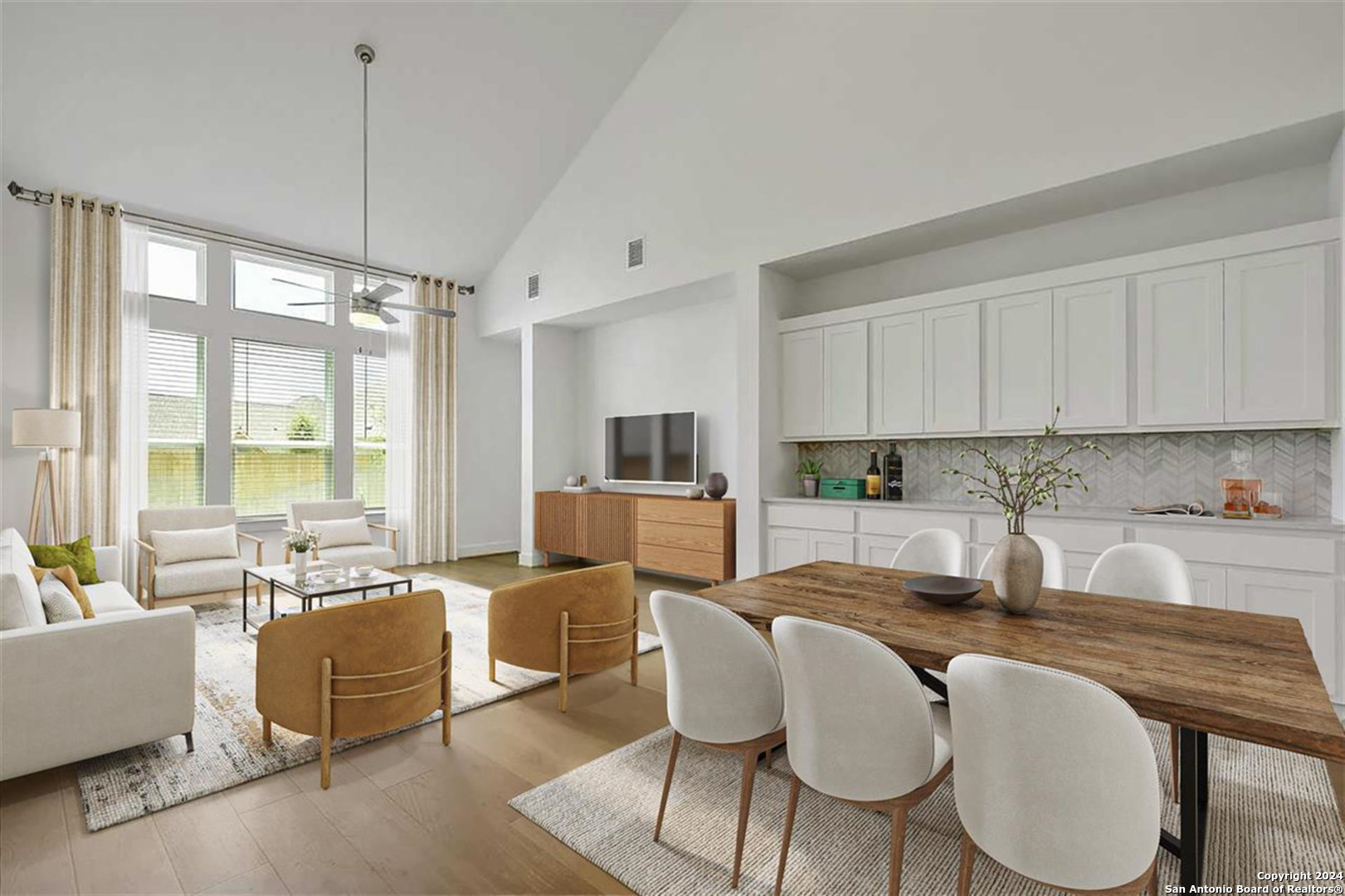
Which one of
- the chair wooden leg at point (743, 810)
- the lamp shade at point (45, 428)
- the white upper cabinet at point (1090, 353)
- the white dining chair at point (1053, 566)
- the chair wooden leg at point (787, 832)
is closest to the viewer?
the chair wooden leg at point (787, 832)

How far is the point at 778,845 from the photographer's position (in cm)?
200

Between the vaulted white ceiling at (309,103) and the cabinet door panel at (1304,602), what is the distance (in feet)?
18.8

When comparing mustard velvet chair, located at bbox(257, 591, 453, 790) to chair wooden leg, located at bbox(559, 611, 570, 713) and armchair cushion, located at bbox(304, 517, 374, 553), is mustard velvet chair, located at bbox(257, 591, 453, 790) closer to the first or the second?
chair wooden leg, located at bbox(559, 611, 570, 713)

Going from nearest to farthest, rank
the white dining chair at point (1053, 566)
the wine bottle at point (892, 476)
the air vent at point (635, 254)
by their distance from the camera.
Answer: the white dining chair at point (1053, 566), the wine bottle at point (892, 476), the air vent at point (635, 254)

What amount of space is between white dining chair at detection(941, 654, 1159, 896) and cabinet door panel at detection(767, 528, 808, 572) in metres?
3.54

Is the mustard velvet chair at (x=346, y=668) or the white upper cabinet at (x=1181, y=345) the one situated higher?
the white upper cabinet at (x=1181, y=345)

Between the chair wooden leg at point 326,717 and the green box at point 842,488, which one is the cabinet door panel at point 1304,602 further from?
the chair wooden leg at point 326,717

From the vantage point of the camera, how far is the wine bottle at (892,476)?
15.9ft

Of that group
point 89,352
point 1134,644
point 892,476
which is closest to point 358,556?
point 89,352

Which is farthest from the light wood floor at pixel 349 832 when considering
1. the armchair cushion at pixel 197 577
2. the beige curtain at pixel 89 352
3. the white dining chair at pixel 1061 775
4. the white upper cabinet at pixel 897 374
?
the beige curtain at pixel 89 352

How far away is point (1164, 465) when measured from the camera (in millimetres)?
3854

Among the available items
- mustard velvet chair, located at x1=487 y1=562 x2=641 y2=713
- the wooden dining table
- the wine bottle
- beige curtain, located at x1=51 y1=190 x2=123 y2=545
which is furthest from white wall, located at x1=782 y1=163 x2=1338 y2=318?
beige curtain, located at x1=51 y1=190 x2=123 y2=545

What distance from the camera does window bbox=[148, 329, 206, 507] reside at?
5.60 meters

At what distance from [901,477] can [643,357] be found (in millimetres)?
3166
